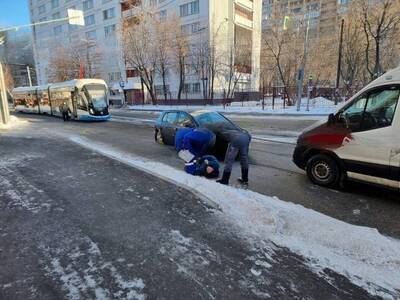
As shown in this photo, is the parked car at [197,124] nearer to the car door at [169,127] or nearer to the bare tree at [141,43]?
the car door at [169,127]

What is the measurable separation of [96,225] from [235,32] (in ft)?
160

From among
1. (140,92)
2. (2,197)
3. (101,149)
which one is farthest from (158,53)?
(2,197)

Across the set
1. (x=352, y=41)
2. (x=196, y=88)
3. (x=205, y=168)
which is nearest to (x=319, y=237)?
(x=205, y=168)

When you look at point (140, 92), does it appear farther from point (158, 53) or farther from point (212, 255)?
point (212, 255)

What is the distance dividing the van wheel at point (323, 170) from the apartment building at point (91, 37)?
50613 mm

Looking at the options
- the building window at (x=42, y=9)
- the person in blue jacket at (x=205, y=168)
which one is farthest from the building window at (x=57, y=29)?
the person in blue jacket at (x=205, y=168)

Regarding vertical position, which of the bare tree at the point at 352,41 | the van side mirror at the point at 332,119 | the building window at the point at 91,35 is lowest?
the van side mirror at the point at 332,119

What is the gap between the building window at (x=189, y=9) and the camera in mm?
43253

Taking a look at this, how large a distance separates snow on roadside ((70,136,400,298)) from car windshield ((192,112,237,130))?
374cm

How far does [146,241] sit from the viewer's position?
12.5ft

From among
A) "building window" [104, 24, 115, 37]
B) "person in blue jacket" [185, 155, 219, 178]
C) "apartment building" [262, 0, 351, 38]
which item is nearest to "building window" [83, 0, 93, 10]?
"building window" [104, 24, 115, 37]

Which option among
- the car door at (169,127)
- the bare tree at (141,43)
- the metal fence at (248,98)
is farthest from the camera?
the bare tree at (141,43)

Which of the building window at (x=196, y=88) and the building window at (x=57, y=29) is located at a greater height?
the building window at (x=57, y=29)

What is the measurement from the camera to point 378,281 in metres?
3.01
